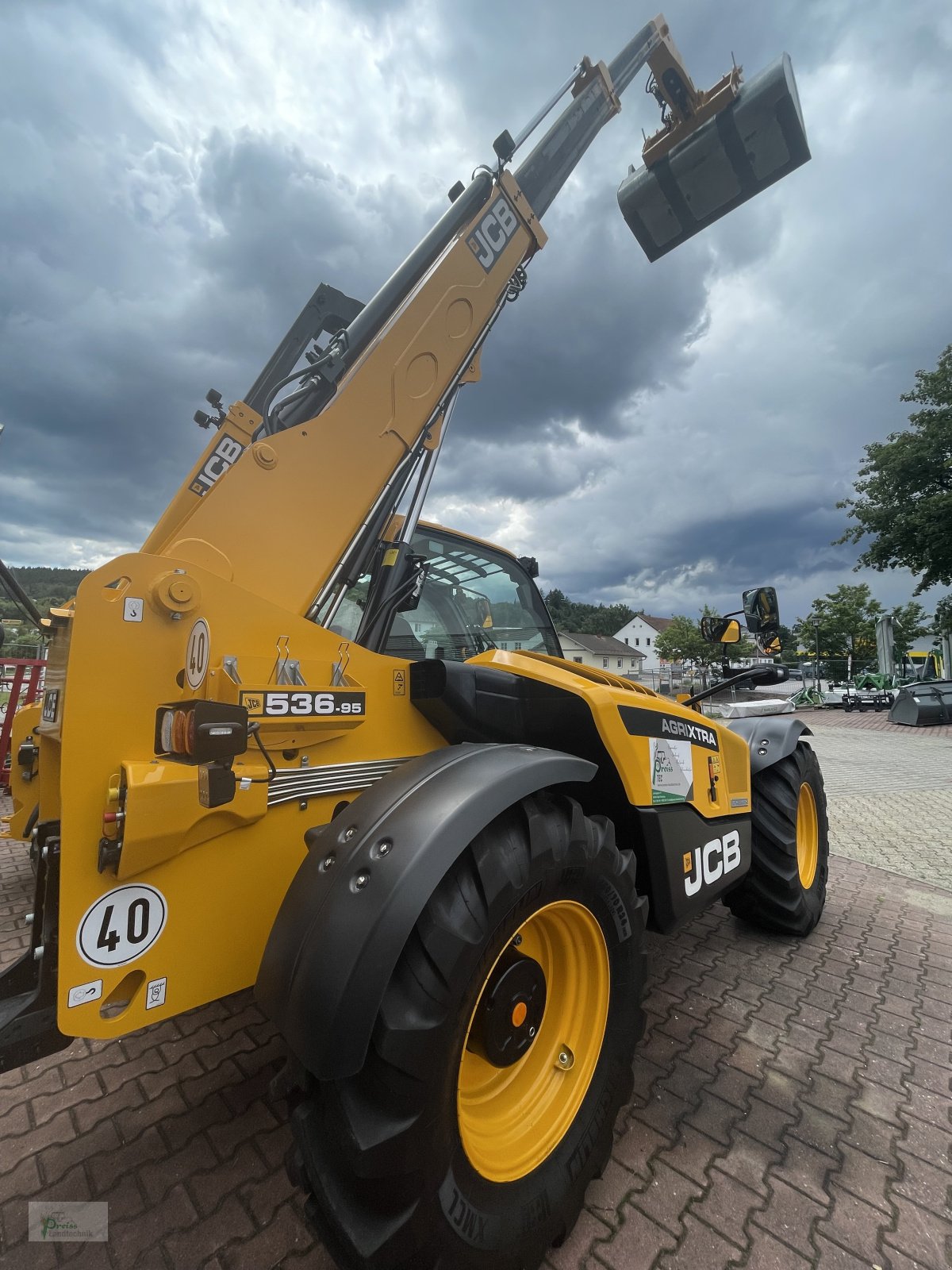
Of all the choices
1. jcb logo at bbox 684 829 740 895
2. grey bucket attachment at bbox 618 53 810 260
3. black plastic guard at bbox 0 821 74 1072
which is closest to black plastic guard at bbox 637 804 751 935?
jcb logo at bbox 684 829 740 895

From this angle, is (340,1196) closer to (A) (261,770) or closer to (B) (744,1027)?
(A) (261,770)

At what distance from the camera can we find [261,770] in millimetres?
1659

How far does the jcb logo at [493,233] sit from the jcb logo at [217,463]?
A: 1406 millimetres

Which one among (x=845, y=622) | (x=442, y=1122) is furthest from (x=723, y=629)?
(x=845, y=622)

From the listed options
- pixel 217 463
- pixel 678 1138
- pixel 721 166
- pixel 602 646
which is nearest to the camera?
pixel 678 1138

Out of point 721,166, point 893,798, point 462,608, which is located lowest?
point 893,798

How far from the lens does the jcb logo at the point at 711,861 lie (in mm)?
2328

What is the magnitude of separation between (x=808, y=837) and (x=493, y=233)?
3.99 metres

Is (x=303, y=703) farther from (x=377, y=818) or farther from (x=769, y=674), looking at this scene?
(x=769, y=674)

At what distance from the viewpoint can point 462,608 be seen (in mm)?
2996

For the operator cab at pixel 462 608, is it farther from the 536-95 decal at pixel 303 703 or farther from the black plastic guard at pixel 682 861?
the black plastic guard at pixel 682 861

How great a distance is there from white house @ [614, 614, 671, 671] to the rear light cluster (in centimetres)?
7978

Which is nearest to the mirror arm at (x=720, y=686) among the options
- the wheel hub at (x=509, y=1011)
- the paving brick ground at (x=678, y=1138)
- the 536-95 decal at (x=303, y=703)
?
the paving brick ground at (x=678, y=1138)

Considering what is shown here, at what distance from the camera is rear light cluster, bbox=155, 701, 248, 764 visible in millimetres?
1349
